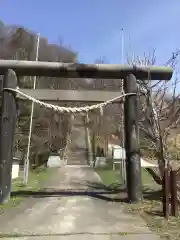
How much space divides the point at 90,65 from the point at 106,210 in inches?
155

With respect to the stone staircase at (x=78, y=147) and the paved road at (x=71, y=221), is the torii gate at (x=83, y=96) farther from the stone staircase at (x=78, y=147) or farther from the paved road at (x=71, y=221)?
the stone staircase at (x=78, y=147)

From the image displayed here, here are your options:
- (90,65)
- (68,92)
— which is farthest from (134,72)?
(68,92)

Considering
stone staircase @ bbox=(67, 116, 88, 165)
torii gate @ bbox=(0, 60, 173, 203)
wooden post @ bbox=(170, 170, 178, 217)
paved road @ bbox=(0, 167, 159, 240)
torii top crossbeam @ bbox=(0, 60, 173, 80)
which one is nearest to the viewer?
paved road @ bbox=(0, 167, 159, 240)

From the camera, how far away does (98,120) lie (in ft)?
118

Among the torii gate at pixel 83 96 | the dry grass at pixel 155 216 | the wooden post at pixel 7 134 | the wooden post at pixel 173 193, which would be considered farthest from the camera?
the torii gate at pixel 83 96

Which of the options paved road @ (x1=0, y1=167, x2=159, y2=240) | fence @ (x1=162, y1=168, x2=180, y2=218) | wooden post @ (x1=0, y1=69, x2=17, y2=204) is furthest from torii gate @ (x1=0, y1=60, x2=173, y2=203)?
fence @ (x1=162, y1=168, x2=180, y2=218)

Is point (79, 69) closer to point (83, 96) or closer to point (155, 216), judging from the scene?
point (83, 96)

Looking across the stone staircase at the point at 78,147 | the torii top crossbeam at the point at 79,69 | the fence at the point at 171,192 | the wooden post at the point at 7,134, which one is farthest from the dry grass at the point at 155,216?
the stone staircase at the point at 78,147

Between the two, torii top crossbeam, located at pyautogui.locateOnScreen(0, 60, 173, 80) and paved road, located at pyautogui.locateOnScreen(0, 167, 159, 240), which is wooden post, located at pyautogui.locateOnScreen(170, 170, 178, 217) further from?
torii top crossbeam, located at pyautogui.locateOnScreen(0, 60, 173, 80)

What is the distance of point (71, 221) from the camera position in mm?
5855

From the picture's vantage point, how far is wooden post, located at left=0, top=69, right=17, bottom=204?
7594 mm

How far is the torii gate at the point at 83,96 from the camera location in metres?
7.70

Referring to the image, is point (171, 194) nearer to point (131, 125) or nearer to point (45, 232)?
point (131, 125)

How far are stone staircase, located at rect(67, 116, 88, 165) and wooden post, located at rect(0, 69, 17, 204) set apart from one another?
18.8 m
